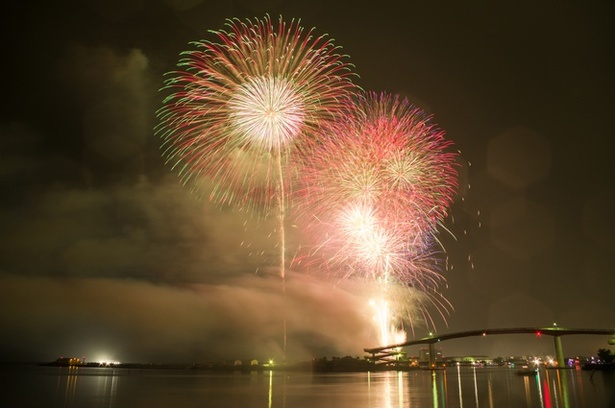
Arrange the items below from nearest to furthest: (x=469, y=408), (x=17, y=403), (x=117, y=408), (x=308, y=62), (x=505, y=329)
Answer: (x=308, y=62) < (x=469, y=408) < (x=117, y=408) < (x=17, y=403) < (x=505, y=329)

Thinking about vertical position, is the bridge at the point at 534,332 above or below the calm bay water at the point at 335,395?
above

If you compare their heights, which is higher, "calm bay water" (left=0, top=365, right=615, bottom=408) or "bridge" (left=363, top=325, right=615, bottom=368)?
"bridge" (left=363, top=325, right=615, bottom=368)

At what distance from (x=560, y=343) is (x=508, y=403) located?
8175 centimetres

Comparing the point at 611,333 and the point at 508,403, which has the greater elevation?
the point at 611,333

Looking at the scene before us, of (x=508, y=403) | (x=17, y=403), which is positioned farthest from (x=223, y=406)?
(x=508, y=403)

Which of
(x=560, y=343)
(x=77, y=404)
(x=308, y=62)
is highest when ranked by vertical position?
(x=308, y=62)

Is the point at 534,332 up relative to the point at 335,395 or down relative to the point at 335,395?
up

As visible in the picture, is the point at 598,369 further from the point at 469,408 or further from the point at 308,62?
the point at 308,62

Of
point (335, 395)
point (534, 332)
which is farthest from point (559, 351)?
point (335, 395)

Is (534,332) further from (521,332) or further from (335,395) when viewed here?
(335,395)

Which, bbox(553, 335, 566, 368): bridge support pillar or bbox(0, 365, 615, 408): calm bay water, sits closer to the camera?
bbox(0, 365, 615, 408): calm bay water

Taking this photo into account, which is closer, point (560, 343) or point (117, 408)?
point (117, 408)

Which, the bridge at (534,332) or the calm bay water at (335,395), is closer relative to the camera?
the calm bay water at (335,395)

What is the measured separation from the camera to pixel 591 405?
33.6 m
